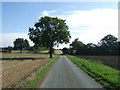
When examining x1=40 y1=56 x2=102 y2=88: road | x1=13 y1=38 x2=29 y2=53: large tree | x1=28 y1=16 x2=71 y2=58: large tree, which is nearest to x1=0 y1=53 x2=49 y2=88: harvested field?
x1=40 y1=56 x2=102 y2=88: road

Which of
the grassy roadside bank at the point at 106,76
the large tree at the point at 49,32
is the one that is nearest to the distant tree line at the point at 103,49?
the large tree at the point at 49,32

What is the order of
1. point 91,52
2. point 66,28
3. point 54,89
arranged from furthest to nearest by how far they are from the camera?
1. point 91,52
2. point 66,28
3. point 54,89

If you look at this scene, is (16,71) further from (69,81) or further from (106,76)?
(106,76)

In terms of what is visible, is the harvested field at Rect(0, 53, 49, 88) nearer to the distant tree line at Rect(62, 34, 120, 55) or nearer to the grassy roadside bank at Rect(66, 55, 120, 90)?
the grassy roadside bank at Rect(66, 55, 120, 90)

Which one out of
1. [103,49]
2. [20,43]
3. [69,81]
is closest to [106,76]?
[69,81]

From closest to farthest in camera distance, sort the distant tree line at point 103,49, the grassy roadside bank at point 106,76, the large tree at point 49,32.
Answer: the grassy roadside bank at point 106,76 < the large tree at point 49,32 < the distant tree line at point 103,49

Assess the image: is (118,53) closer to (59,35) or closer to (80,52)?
(80,52)

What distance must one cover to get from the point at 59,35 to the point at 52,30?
114 inches

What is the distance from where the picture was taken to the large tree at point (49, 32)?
199 ft

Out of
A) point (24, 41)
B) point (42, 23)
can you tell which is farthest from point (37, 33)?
point (24, 41)

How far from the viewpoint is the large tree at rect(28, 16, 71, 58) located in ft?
199

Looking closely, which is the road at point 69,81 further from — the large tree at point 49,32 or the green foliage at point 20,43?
the green foliage at point 20,43

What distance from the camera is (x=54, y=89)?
37.2 feet

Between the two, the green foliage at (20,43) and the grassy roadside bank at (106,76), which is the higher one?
the green foliage at (20,43)
